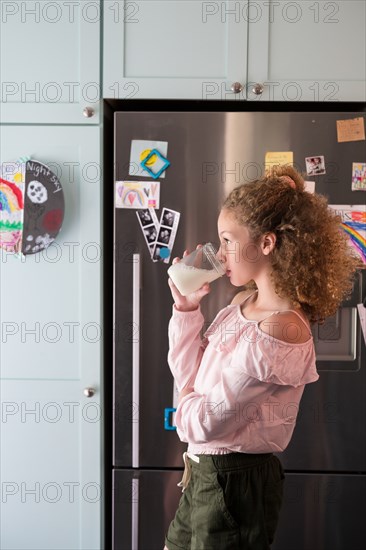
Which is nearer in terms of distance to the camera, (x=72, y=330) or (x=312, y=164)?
(x=312, y=164)

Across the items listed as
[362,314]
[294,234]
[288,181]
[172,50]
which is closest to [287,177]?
[288,181]

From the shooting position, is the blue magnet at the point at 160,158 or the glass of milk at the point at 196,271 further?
the blue magnet at the point at 160,158

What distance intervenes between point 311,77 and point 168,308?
2.74ft

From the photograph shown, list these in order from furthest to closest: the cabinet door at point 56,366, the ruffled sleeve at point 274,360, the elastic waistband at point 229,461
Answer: the cabinet door at point 56,366
the elastic waistband at point 229,461
the ruffled sleeve at point 274,360

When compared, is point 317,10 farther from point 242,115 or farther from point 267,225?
point 267,225

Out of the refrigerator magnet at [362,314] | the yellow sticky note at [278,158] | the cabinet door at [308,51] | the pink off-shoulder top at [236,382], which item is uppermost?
the cabinet door at [308,51]

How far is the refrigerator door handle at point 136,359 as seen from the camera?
148 centimetres

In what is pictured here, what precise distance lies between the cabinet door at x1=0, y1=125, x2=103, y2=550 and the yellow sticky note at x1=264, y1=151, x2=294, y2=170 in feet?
1.71

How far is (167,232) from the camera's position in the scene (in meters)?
1.47

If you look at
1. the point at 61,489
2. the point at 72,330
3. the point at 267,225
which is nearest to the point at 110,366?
the point at 72,330

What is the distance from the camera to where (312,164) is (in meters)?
1.47

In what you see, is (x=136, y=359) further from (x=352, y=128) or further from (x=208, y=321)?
(x=352, y=128)

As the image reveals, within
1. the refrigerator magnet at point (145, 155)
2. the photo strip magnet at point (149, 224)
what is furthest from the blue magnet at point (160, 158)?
the photo strip magnet at point (149, 224)

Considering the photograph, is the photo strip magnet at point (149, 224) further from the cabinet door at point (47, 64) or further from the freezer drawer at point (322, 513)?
the freezer drawer at point (322, 513)
